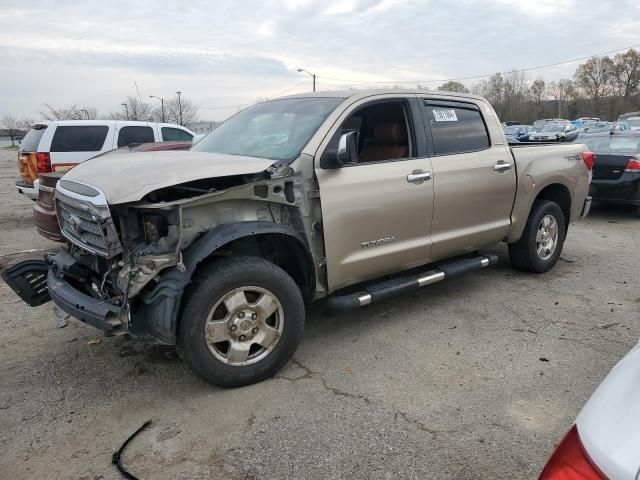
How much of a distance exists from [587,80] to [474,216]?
101330mm

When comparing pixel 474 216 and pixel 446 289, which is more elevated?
pixel 474 216

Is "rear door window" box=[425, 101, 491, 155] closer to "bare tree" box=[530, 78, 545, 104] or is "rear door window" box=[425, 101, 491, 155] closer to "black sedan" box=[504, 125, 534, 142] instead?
"black sedan" box=[504, 125, 534, 142]

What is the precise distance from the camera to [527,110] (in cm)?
8019

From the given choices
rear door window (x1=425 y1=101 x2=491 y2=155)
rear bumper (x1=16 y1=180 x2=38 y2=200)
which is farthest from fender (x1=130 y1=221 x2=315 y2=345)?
rear bumper (x1=16 y1=180 x2=38 y2=200)

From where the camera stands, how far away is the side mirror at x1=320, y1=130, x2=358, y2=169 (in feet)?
12.0

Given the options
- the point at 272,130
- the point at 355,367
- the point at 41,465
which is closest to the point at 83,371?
the point at 41,465

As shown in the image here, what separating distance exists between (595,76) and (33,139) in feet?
329

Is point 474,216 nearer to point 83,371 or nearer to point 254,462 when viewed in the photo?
point 254,462

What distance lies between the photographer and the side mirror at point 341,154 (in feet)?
12.0

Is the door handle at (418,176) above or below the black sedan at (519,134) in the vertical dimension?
above

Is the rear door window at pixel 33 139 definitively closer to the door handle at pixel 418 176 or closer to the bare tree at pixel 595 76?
the door handle at pixel 418 176

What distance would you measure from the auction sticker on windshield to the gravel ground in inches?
69.6

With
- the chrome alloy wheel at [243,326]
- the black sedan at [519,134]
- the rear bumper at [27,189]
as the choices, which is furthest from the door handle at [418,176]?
the black sedan at [519,134]

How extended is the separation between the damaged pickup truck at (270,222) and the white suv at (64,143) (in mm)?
5901
